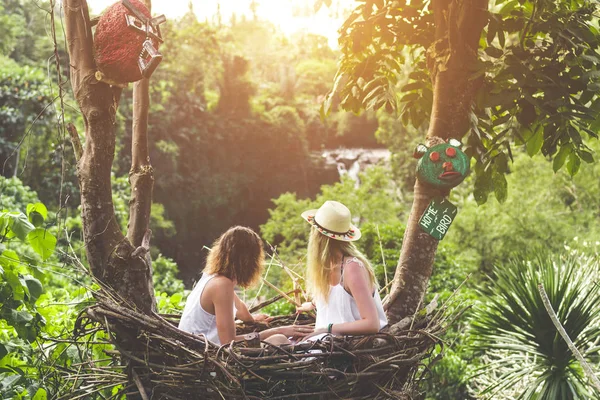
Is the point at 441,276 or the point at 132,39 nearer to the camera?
the point at 132,39

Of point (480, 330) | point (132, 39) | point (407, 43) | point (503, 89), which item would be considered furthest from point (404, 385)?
point (480, 330)

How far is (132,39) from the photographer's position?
227 centimetres

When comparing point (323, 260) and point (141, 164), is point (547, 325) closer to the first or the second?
point (323, 260)

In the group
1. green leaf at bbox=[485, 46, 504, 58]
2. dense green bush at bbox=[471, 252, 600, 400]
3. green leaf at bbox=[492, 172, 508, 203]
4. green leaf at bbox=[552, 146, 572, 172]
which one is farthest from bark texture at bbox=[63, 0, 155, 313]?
dense green bush at bbox=[471, 252, 600, 400]

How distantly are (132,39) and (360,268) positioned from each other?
4.48 ft

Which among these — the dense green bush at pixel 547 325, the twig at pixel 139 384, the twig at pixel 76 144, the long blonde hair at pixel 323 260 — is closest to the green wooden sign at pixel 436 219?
the long blonde hair at pixel 323 260

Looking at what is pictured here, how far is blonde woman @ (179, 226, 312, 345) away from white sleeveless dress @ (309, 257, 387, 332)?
0.17m

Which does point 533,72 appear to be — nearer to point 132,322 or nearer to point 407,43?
point 407,43

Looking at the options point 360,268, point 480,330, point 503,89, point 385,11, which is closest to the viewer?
point 360,268

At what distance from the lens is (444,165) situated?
2.84m

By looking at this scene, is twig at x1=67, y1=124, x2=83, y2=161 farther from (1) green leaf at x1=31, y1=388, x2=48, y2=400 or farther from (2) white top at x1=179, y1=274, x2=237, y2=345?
(1) green leaf at x1=31, y1=388, x2=48, y2=400

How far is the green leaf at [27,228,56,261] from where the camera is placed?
7.92 ft

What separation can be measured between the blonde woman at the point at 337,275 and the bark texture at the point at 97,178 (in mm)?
856

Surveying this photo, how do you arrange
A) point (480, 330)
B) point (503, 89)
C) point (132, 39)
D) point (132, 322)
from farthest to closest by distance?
point (480, 330)
point (503, 89)
point (132, 39)
point (132, 322)
